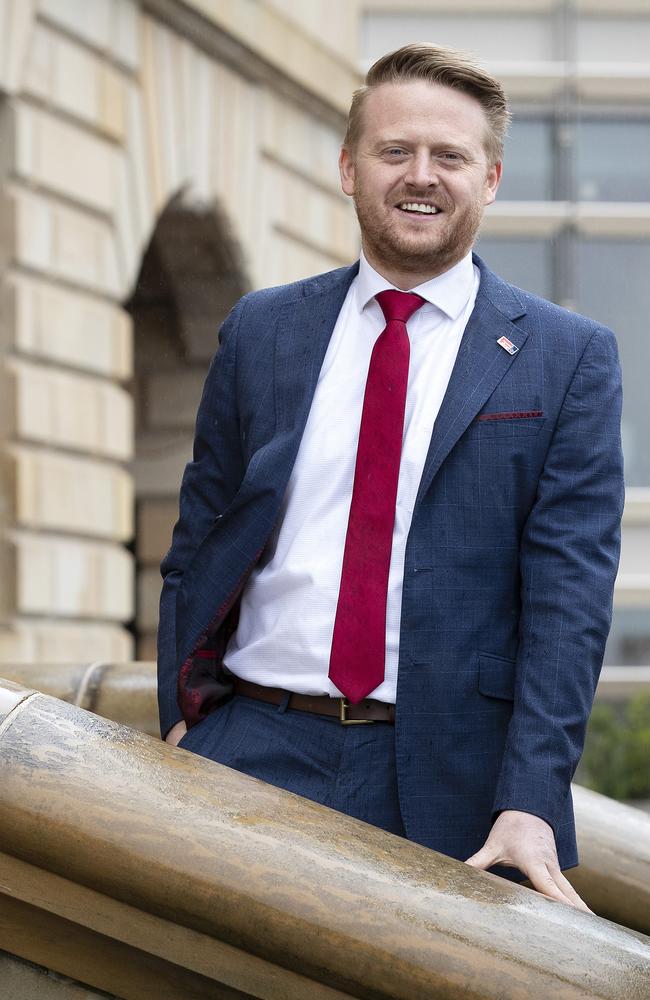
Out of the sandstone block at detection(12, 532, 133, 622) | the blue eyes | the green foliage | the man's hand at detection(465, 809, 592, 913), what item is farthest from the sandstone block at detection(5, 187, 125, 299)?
the green foliage

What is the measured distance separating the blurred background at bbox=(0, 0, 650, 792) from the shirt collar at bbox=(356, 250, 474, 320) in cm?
491

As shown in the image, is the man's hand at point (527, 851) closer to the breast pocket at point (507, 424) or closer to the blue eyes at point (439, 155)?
the breast pocket at point (507, 424)

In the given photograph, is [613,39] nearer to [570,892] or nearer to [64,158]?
[64,158]

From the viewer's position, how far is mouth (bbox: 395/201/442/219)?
2.62 meters

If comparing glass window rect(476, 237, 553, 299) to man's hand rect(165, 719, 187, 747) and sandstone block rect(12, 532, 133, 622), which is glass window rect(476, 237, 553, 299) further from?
man's hand rect(165, 719, 187, 747)

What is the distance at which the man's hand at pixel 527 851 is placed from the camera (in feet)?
7.34

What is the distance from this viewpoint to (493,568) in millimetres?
2512

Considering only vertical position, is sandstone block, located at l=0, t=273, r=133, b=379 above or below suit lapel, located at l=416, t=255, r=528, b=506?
above

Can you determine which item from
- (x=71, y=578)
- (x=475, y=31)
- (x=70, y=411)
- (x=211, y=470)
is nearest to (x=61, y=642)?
(x=71, y=578)

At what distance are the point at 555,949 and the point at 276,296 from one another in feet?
4.46

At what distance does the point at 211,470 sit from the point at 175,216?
704 centimetres

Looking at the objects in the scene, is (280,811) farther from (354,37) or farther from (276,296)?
(354,37)

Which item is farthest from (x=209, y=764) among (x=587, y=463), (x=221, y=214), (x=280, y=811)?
(x=221, y=214)

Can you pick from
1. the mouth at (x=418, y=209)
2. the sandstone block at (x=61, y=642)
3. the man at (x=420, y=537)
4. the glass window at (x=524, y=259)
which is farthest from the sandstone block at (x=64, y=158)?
the glass window at (x=524, y=259)
